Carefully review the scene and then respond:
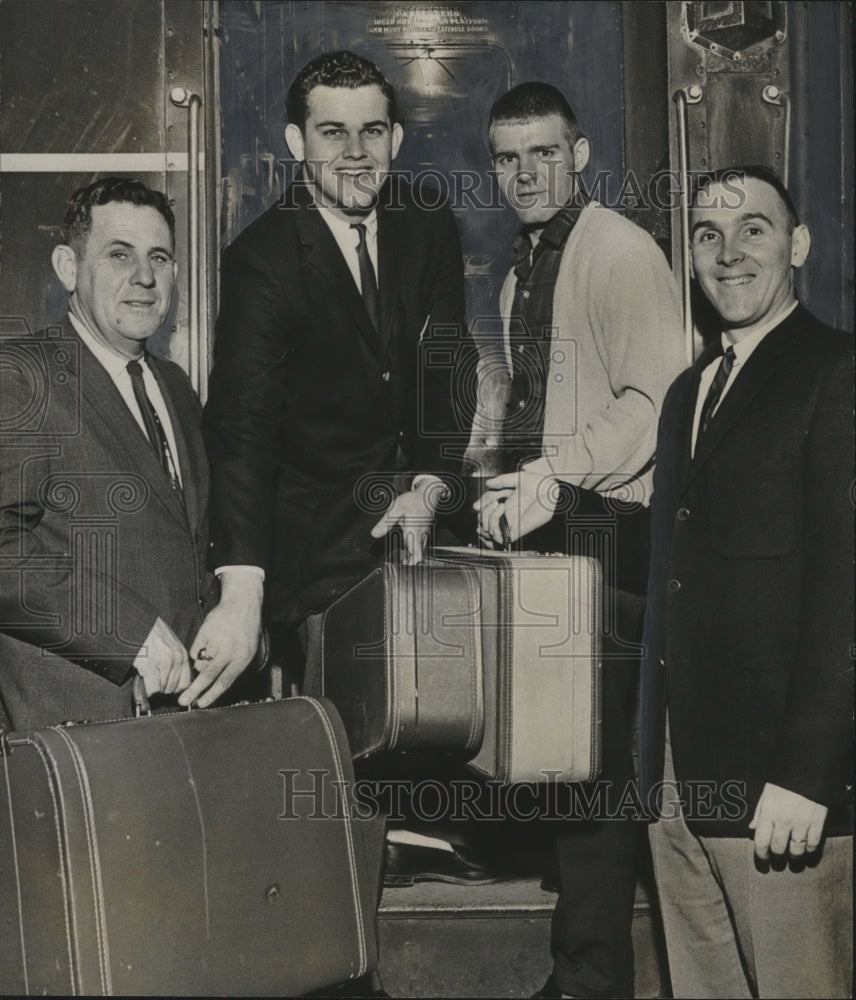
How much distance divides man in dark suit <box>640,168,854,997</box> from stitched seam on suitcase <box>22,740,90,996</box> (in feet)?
4.39

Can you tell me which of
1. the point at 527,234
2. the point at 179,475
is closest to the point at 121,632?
the point at 179,475

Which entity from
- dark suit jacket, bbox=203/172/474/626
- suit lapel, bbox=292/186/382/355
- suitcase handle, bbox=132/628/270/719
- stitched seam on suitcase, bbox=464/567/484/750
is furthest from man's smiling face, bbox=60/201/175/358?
stitched seam on suitcase, bbox=464/567/484/750

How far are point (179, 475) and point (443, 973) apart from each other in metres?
1.40

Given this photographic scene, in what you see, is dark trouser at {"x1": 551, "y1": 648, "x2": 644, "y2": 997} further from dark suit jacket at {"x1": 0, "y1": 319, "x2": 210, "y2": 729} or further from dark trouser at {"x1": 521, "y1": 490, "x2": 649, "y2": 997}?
dark suit jacket at {"x1": 0, "y1": 319, "x2": 210, "y2": 729}

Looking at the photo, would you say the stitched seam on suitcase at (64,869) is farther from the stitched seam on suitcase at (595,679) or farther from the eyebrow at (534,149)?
the eyebrow at (534,149)

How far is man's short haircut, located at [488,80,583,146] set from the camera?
321 centimetres

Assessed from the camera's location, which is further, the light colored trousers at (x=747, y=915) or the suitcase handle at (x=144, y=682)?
the suitcase handle at (x=144, y=682)

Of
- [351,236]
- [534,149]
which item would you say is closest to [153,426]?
[351,236]

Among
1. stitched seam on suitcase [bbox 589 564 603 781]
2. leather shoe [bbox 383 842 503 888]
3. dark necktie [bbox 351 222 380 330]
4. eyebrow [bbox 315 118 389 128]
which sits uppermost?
eyebrow [bbox 315 118 389 128]

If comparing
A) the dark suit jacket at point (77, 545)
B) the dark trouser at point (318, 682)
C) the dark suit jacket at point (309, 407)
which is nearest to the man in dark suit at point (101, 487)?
the dark suit jacket at point (77, 545)

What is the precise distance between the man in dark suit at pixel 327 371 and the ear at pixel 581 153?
1.19 feet

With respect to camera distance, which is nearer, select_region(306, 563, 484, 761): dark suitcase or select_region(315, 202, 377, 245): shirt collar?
select_region(306, 563, 484, 761): dark suitcase

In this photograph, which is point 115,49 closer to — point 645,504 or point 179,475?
point 179,475

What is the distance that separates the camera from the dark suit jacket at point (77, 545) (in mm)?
2975
